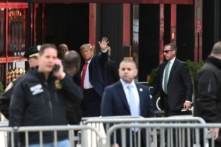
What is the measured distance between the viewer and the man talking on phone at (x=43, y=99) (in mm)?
9797

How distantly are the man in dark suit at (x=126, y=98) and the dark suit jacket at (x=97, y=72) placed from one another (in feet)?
12.2

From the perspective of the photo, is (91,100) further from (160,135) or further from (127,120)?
(160,135)

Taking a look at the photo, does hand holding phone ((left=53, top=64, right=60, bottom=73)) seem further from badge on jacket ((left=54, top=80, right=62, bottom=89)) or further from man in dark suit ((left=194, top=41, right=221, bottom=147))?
man in dark suit ((left=194, top=41, right=221, bottom=147))

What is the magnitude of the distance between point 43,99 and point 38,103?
71 mm

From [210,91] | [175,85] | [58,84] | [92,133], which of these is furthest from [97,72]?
[58,84]

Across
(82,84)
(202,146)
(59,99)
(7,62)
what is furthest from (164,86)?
(59,99)

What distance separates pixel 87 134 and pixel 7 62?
8.29 metres

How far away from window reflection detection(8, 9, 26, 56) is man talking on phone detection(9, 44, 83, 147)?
8.92 meters

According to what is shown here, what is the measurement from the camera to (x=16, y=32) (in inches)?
756

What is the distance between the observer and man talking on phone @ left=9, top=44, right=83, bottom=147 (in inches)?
386

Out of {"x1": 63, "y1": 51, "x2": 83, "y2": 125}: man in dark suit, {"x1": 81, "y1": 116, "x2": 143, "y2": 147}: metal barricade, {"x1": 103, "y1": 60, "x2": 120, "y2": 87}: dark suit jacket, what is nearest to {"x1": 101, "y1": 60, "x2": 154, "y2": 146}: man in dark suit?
{"x1": 81, "y1": 116, "x2": 143, "y2": 147}: metal barricade

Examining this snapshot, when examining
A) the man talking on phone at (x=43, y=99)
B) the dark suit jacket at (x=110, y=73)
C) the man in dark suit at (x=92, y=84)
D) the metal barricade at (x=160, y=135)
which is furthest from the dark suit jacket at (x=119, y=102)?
the dark suit jacket at (x=110, y=73)

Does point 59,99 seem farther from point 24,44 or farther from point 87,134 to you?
point 24,44

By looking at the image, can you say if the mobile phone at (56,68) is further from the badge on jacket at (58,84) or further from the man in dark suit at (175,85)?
the man in dark suit at (175,85)
